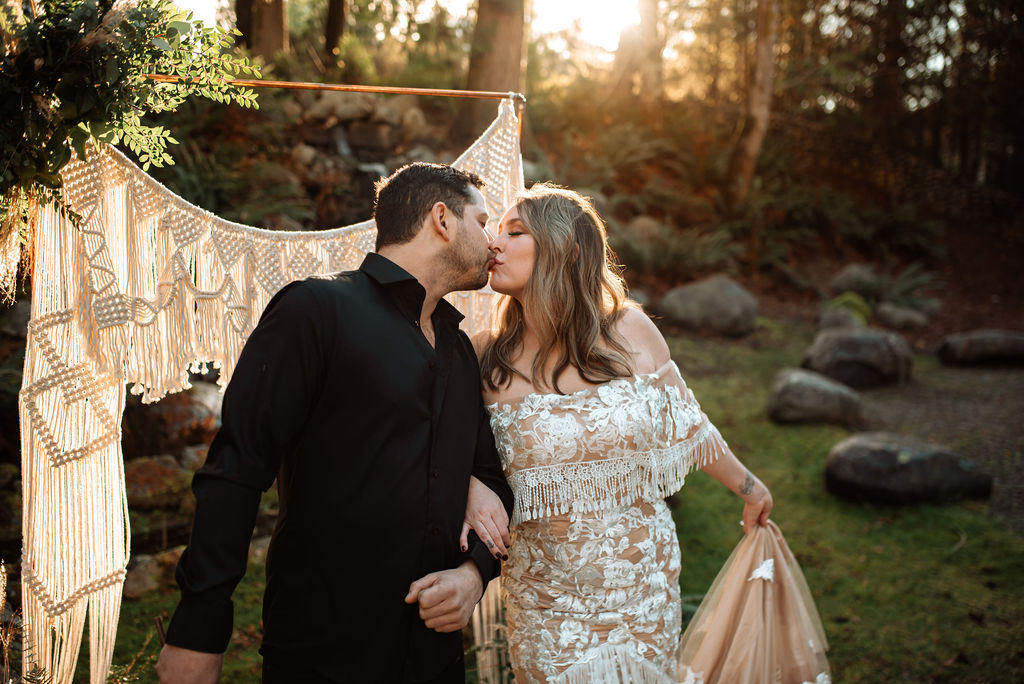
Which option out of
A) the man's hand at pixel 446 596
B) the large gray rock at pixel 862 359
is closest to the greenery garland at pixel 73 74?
the man's hand at pixel 446 596

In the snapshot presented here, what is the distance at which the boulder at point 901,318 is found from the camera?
29.5ft

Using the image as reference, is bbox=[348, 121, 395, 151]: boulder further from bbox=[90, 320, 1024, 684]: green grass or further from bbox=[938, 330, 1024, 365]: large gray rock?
bbox=[938, 330, 1024, 365]: large gray rock

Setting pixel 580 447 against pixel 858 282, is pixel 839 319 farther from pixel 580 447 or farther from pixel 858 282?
pixel 580 447

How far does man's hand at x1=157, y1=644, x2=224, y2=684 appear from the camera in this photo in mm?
1486

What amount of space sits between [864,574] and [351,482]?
145 inches

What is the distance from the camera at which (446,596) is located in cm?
181

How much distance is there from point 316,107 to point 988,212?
10.3m

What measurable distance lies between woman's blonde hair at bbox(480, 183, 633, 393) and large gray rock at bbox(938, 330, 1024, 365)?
6.71 m

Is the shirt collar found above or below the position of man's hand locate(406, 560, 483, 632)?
above

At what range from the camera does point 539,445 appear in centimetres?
224

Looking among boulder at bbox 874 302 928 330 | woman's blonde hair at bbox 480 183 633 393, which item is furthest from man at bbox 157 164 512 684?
boulder at bbox 874 302 928 330

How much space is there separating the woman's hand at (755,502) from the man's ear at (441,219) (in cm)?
144

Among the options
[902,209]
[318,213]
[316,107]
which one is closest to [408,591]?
[318,213]

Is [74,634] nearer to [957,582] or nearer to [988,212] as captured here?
[957,582]
